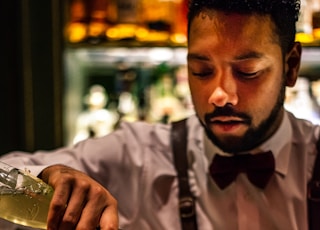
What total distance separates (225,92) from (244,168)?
0.88 ft

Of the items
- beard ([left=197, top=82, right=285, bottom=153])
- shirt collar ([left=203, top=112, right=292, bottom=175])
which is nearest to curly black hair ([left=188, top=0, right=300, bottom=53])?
beard ([left=197, top=82, right=285, bottom=153])

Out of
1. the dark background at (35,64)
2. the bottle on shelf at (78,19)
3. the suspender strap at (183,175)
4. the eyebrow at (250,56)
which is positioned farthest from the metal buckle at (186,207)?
the bottle on shelf at (78,19)

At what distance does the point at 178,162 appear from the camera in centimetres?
144

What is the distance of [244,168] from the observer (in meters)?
1.36

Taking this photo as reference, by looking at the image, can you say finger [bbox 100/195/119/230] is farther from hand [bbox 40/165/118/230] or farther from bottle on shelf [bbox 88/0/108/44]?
bottle on shelf [bbox 88/0/108/44]

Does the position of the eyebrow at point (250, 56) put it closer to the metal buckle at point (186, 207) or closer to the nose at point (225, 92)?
the nose at point (225, 92)

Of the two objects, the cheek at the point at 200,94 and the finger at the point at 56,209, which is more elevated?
the cheek at the point at 200,94

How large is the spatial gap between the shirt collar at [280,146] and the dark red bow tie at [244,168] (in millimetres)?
22

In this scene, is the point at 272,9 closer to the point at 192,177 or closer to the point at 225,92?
the point at 225,92

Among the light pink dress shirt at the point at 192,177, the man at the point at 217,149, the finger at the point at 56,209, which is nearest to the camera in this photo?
the finger at the point at 56,209

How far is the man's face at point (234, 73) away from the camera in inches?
45.2

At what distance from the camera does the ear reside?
1.24 metres

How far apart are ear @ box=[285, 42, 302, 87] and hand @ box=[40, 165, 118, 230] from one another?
46cm

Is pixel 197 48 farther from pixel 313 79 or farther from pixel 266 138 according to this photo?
pixel 313 79
